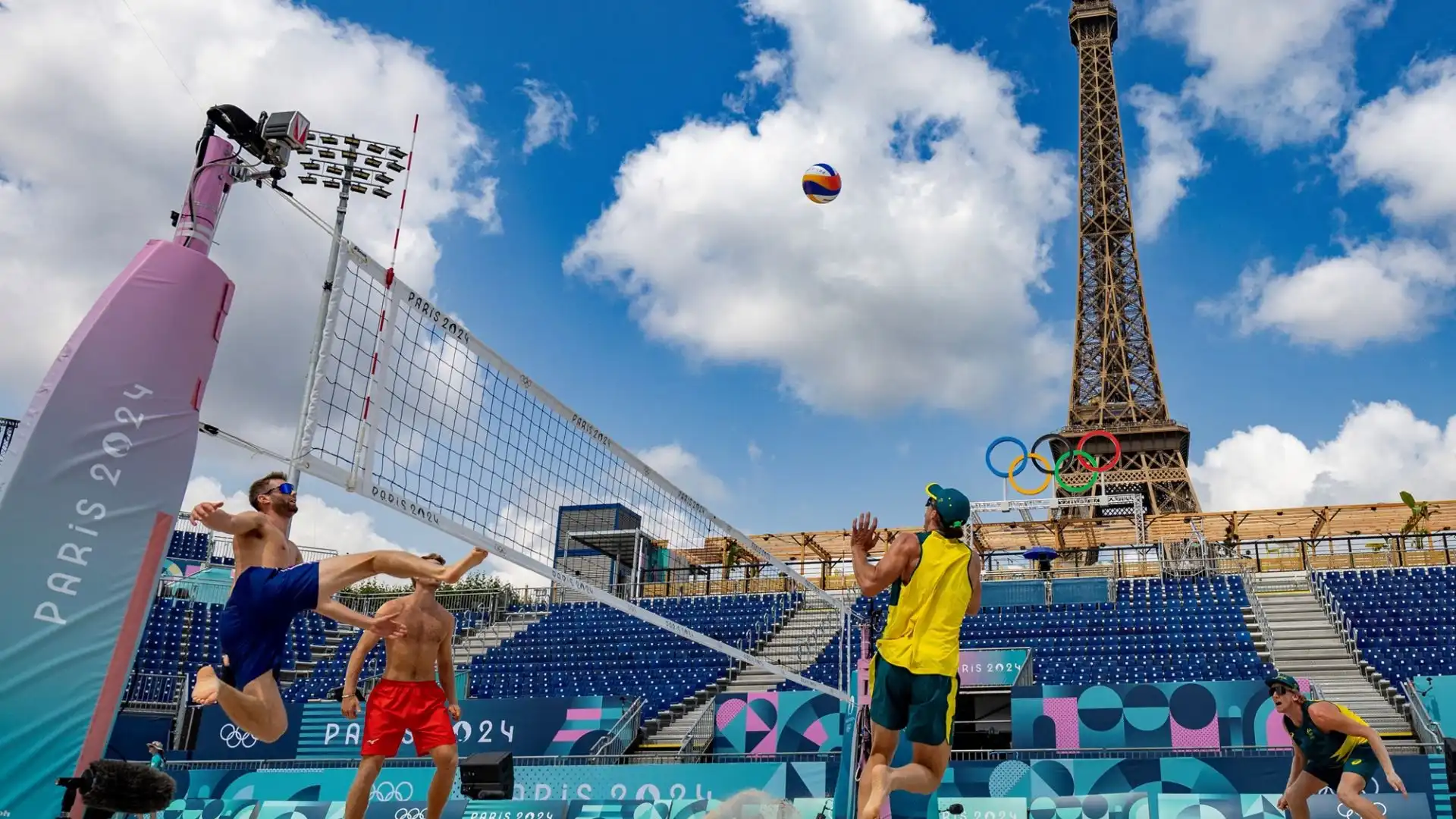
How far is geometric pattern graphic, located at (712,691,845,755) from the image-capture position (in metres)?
13.8

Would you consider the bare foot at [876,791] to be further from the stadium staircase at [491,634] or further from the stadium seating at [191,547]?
the stadium seating at [191,547]

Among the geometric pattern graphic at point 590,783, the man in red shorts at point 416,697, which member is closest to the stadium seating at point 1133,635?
the geometric pattern graphic at point 590,783

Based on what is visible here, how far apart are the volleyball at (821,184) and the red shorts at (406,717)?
35.1ft

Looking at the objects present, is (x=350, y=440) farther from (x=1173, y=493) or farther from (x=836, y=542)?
(x=1173, y=493)

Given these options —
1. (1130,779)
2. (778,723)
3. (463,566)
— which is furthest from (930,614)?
(778,723)

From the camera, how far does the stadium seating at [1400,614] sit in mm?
16031

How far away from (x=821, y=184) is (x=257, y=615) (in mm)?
12072

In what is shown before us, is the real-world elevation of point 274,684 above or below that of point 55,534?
below

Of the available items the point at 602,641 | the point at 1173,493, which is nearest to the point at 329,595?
the point at 602,641

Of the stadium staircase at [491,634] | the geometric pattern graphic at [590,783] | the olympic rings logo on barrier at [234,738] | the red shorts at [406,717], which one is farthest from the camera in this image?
the stadium staircase at [491,634]

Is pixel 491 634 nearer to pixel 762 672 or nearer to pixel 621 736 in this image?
pixel 762 672

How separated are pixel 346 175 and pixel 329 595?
3145 millimetres

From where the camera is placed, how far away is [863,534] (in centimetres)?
456

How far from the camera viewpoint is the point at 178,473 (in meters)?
5.61
